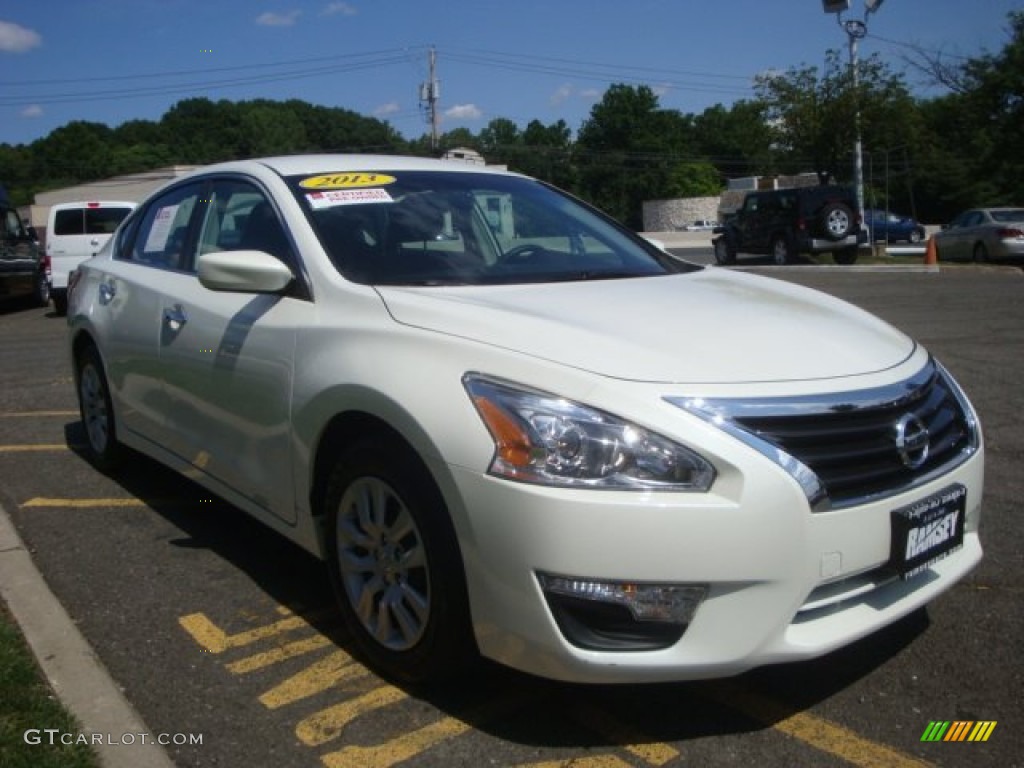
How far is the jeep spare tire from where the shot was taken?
69.9ft

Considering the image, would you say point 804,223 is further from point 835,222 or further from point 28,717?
point 28,717

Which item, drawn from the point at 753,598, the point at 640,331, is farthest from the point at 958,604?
the point at 640,331

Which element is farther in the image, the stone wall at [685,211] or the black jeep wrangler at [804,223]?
the stone wall at [685,211]

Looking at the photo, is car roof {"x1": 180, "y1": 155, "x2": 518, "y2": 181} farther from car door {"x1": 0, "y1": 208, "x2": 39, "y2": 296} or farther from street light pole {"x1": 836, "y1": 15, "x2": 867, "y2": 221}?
street light pole {"x1": 836, "y1": 15, "x2": 867, "y2": 221}

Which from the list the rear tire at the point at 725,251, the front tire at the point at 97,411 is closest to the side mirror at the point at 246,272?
the front tire at the point at 97,411

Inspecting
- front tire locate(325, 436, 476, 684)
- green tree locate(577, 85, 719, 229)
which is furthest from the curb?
green tree locate(577, 85, 719, 229)

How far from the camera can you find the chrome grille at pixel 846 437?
2.45m

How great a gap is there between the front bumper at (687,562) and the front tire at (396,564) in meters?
0.12

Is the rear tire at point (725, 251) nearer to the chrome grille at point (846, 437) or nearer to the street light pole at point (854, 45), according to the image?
the street light pole at point (854, 45)

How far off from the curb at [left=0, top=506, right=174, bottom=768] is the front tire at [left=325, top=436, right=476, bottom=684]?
0.70 m

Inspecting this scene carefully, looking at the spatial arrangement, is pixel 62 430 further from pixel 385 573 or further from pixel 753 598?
pixel 753 598

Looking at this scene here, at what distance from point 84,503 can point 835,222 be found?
19428 millimetres

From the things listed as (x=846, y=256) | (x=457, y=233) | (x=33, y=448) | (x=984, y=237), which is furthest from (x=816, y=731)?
(x=984, y=237)

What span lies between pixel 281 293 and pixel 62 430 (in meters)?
3.96
